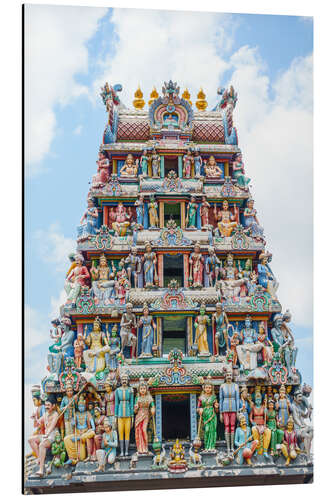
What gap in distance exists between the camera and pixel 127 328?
1541 cm

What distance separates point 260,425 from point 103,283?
433cm

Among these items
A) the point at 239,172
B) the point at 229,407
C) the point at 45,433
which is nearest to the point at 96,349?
the point at 45,433

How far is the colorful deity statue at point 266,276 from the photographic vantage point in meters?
16.4

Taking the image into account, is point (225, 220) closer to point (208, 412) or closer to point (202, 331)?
point (202, 331)

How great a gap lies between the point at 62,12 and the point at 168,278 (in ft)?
19.5

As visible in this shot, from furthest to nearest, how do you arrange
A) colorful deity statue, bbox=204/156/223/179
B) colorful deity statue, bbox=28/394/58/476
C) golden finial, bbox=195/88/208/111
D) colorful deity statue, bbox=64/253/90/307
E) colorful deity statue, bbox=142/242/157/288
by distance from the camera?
golden finial, bbox=195/88/208/111 → colorful deity statue, bbox=204/156/223/179 → colorful deity statue, bbox=142/242/157/288 → colorful deity statue, bbox=64/253/90/307 → colorful deity statue, bbox=28/394/58/476

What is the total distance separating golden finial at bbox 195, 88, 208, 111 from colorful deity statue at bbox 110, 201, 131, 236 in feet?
11.3

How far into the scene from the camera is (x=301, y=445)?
15.1m

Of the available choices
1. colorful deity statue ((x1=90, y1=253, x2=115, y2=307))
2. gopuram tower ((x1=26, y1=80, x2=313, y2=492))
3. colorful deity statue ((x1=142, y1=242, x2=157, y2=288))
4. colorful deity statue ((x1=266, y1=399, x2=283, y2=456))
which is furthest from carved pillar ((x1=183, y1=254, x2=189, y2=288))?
colorful deity statue ((x1=266, y1=399, x2=283, y2=456))

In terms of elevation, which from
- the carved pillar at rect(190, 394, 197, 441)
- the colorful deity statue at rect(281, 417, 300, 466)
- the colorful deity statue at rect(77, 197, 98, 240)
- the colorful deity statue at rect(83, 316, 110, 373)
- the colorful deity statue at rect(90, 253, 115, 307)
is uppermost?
the colorful deity statue at rect(77, 197, 98, 240)

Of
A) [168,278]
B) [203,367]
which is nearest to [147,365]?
[203,367]

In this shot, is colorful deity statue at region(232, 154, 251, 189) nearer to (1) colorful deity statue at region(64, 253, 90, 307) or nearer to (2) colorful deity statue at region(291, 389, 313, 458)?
(1) colorful deity statue at region(64, 253, 90, 307)

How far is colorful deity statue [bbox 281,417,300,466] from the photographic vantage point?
49.0 ft

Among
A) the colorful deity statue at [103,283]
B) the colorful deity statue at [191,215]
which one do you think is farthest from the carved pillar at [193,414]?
the colorful deity statue at [191,215]
